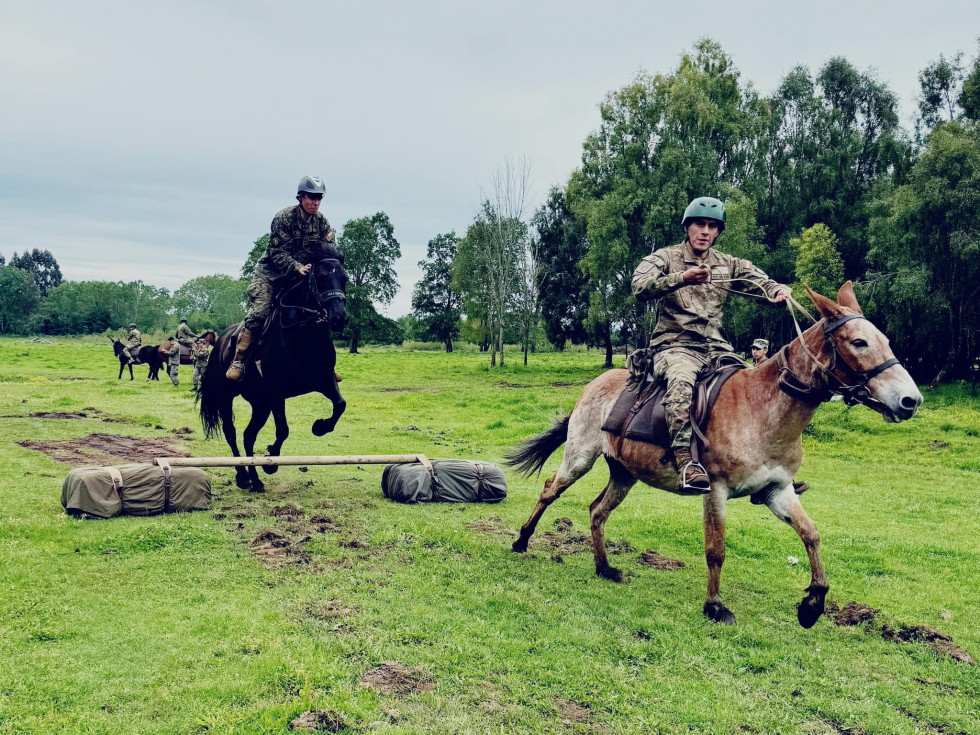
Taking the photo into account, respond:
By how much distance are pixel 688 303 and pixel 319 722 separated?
465 cm

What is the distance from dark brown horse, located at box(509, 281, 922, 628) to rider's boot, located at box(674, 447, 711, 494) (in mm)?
135

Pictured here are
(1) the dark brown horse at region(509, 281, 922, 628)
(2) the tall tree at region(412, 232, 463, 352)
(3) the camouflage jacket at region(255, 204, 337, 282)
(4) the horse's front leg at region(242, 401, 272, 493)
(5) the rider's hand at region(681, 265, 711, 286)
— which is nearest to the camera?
(1) the dark brown horse at region(509, 281, 922, 628)

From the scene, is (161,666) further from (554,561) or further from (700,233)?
(700,233)

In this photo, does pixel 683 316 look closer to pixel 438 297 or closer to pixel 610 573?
pixel 610 573

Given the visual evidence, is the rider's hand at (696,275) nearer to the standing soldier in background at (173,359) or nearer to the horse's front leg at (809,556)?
the horse's front leg at (809,556)

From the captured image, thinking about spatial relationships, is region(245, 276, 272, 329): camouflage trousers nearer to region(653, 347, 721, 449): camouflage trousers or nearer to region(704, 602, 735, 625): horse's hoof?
region(653, 347, 721, 449): camouflage trousers

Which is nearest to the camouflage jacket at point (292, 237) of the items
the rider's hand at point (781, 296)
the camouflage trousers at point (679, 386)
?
the camouflage trousers at point (679, 386)

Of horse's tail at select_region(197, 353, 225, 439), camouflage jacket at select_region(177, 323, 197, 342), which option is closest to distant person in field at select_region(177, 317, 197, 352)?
camouflage jacket at select_region(177, 323, 197, 342)

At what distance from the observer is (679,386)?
5.98 meters

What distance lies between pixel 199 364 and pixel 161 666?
2194 centimetres

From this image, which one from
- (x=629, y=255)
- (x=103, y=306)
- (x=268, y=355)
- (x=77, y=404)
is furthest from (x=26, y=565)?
(x=103, y=306)

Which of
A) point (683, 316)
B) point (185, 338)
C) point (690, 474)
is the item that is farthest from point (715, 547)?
point (185, 338)

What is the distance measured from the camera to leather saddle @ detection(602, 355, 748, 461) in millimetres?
5945

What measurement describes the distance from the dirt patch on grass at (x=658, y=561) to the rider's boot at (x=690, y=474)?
190cm
